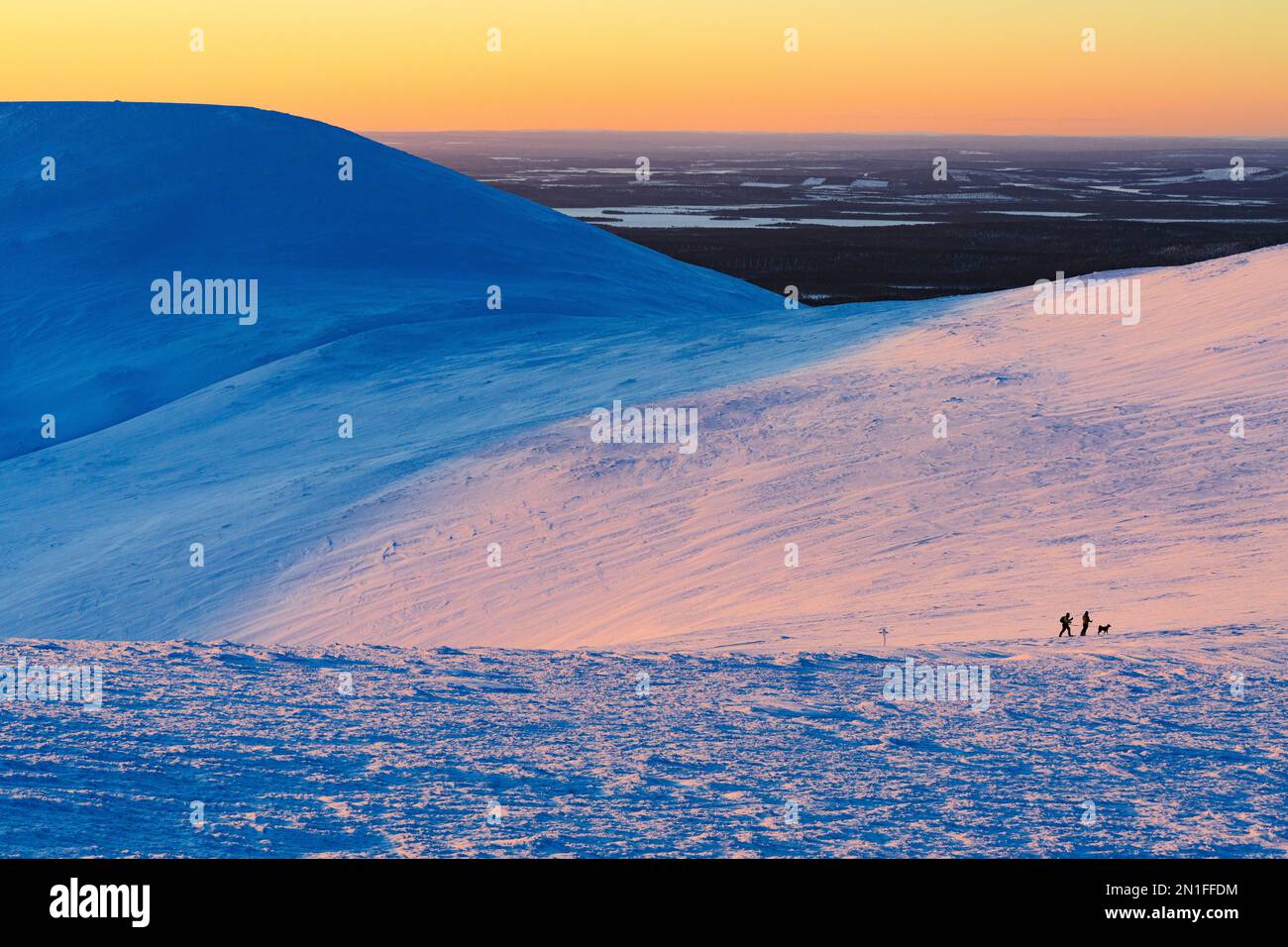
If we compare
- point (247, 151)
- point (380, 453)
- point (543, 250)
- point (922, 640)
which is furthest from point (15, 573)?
point (247, 151)

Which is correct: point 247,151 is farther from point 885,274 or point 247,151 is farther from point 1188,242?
point 1188,242

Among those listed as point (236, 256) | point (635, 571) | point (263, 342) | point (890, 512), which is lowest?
point (635, 571)

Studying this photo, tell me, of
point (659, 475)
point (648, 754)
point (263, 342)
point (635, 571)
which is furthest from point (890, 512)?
point (263, 342)

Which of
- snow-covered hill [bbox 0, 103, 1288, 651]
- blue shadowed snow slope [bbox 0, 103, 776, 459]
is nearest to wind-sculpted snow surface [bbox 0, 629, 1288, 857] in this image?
snow-covered hill [bbox 0, 103, 1288, 651]

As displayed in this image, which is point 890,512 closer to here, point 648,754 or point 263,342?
point 648,754

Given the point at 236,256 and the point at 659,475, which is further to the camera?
the point at 236,256

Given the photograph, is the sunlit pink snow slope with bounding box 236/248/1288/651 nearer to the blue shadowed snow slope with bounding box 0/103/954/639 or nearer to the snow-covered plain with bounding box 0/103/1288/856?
the snow-covered plain with bounding box 0/103/1288/856

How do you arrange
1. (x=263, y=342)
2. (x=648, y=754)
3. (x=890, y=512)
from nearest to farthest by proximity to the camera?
1. (x=648, y=754)
2. (x=890, y=512)
3. (x=263, y=342)
